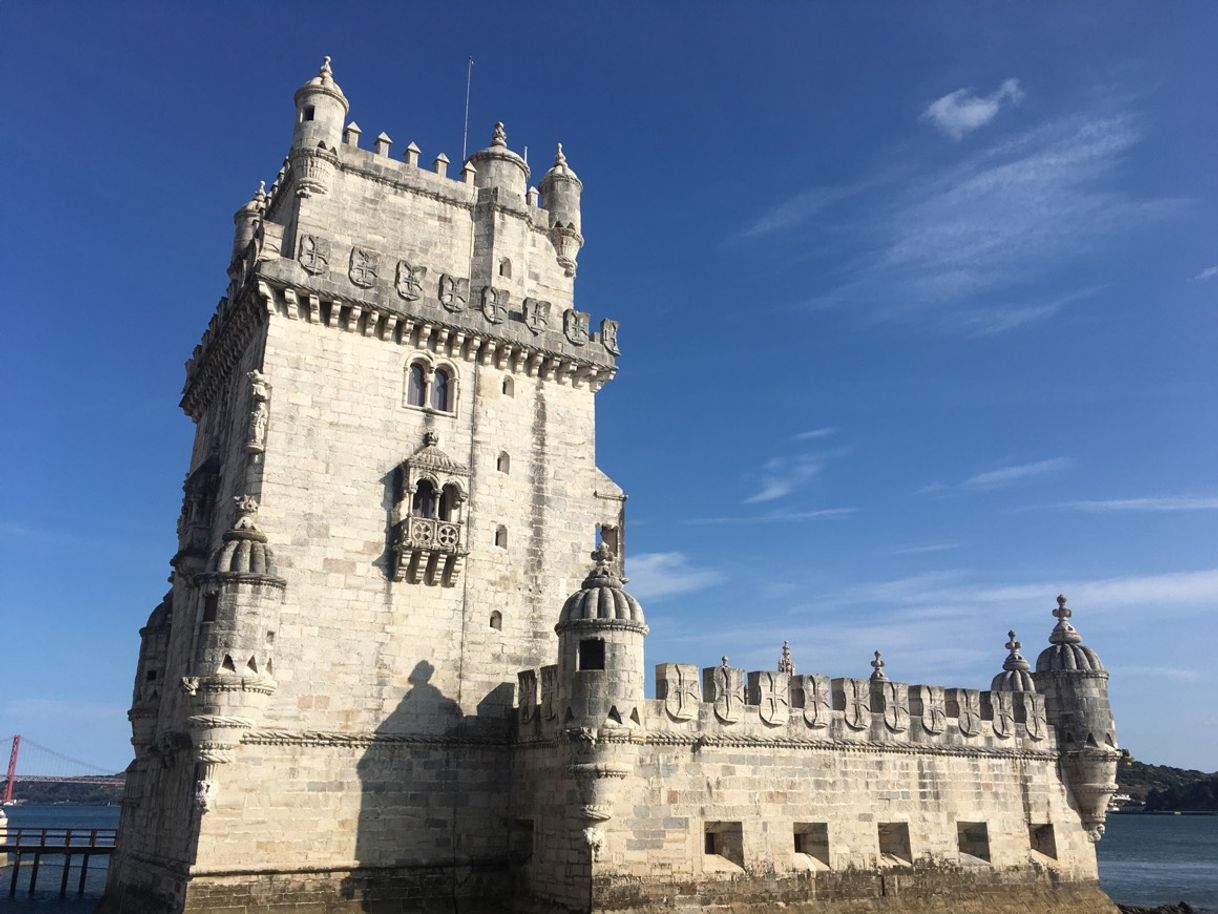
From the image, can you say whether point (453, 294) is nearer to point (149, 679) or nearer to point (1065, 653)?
point (149, 679)

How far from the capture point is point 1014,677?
30672mm

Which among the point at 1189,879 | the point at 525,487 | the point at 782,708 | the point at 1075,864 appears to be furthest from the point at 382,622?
the point at 1189,879

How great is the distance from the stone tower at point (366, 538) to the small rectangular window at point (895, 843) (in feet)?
31.3

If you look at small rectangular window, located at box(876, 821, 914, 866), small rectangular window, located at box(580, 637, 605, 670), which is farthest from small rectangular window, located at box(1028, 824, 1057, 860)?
small rectangular window, located at box(580, 637, 605, 670)

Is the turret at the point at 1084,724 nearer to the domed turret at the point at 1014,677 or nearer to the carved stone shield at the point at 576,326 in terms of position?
the domed turret at the point at 1014,677

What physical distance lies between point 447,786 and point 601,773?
5009 mm

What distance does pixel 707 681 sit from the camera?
24.5 m

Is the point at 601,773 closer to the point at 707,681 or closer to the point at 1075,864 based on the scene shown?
the point at 707,681

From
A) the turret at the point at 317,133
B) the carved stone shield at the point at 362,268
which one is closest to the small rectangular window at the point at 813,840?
the carved stone shield at the point at 362,268

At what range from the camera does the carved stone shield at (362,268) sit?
26281 mm

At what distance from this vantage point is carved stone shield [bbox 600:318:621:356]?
98.9 feet

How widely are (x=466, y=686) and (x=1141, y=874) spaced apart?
206 feet

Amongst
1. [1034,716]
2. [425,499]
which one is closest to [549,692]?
[425,499]

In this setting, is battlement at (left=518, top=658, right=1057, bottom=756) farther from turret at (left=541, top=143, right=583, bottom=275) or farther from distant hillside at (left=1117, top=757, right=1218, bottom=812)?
distant hillside at (left=1117, top=757, right=1218, bottom=812)
